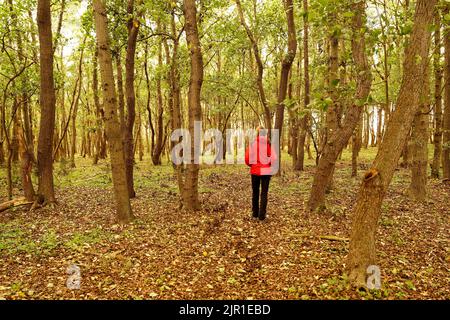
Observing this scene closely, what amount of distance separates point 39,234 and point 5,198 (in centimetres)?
563

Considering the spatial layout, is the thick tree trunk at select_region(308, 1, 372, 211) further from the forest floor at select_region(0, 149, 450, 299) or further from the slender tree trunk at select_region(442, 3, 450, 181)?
the slender tree trunk at select_region(442, 3, 450, 181)

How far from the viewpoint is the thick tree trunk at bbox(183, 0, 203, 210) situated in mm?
8570

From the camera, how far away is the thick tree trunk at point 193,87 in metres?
8.57

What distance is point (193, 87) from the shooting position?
28.9 feet

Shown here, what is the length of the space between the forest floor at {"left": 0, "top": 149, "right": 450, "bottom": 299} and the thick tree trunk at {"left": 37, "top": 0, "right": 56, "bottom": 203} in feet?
2.96

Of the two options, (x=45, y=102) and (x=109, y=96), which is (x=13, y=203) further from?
(x=109, y=96)

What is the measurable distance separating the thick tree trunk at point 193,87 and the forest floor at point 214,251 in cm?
56

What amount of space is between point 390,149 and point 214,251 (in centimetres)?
378

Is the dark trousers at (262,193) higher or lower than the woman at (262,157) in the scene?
lower

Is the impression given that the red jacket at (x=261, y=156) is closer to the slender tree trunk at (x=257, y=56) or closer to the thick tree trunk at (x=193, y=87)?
the thick tree trunk at (x=193, y=87)

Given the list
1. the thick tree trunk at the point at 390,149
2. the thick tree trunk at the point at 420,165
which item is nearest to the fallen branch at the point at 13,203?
the thick tree trunk at the point at 390,149

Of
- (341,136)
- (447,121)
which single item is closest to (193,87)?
(341,136)

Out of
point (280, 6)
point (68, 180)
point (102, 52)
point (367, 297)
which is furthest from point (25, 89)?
point (367, 297)
